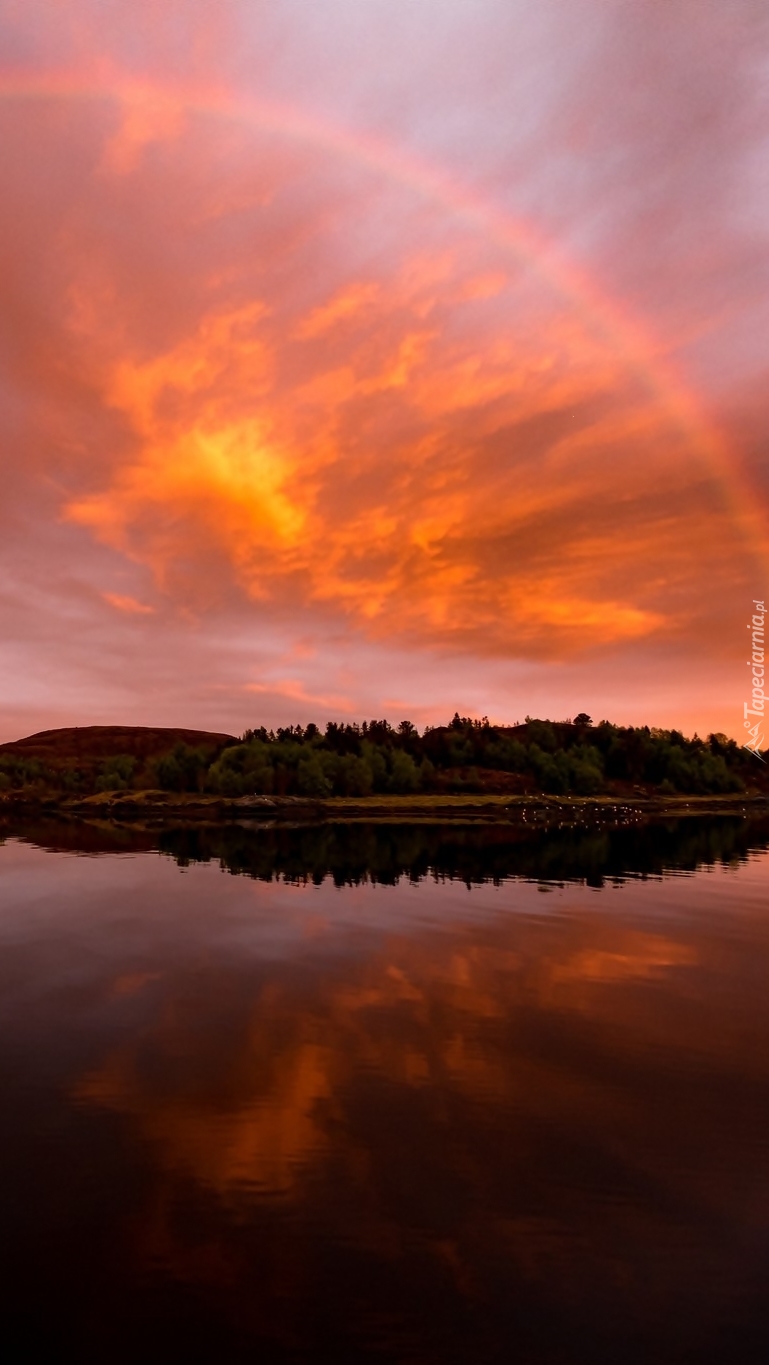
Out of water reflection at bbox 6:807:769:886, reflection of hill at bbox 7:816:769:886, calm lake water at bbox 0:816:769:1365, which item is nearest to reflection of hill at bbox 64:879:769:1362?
calm lake water at bbox 0:816:769:1365

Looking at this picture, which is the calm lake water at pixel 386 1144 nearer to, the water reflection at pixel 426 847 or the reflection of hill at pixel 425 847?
the water reflection at pixel 426 847

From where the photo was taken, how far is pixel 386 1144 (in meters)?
18.4

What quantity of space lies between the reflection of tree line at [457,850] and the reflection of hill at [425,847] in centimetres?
11

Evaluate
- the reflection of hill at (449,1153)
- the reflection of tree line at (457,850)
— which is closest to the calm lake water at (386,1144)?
the reflection of hill at (449,1153)

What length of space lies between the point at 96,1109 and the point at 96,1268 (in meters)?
7.05

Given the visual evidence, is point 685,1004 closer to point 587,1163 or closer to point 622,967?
point 622,967

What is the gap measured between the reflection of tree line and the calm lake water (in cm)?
3017

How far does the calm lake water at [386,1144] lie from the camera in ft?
41.5

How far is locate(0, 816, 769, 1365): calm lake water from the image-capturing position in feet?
41.5

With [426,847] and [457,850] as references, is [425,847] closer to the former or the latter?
[426,847]

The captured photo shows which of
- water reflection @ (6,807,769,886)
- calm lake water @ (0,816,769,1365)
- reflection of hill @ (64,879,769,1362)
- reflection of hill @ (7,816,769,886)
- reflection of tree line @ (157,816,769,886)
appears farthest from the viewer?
water reflection @ (6,807,769,886)

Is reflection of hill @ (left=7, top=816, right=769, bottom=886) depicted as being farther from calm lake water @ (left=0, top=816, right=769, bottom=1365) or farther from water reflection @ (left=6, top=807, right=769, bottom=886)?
calm lake water @ (left=0, top=816, right=769, bottom=1365)

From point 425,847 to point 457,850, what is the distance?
292 inches

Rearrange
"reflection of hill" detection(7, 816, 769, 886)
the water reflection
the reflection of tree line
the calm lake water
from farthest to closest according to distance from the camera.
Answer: the water reflection, "reflection of hill" detection(7, 816, 769, 886), the reflection of tree line, the calm lake water
